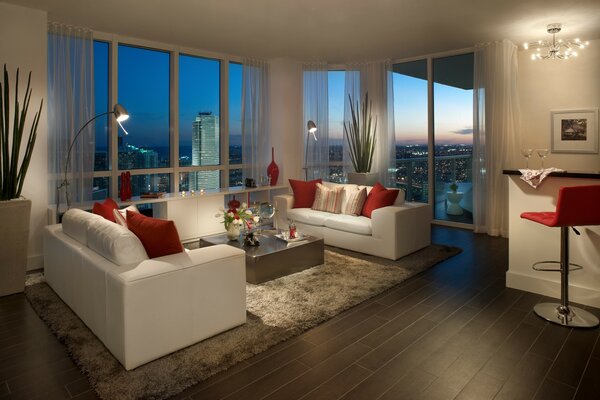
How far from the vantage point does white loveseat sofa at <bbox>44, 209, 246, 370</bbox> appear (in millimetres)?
2539

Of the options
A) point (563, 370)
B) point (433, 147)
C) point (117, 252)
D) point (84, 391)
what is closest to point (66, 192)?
point (117, 252)

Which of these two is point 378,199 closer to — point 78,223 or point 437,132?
point 437,132

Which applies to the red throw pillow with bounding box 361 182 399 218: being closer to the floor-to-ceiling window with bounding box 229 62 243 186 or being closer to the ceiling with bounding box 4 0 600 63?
the ceiling with bounding box 4 0 600 63

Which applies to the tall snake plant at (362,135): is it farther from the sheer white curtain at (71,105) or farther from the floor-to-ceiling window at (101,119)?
the sheer white curtain at (71,105)

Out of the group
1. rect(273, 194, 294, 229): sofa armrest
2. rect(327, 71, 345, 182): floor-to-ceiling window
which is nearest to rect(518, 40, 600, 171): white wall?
rect(327, 71, 345, 182): floor-to-ceiling window

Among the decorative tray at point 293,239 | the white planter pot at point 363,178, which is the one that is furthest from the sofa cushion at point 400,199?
the white planter pot at point 363,178

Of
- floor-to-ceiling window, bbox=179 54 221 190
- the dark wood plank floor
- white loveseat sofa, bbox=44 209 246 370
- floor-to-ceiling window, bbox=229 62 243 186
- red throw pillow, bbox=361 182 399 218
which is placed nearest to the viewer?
the dark wood plank floor

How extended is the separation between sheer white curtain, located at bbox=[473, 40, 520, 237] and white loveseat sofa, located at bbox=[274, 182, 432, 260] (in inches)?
60.2

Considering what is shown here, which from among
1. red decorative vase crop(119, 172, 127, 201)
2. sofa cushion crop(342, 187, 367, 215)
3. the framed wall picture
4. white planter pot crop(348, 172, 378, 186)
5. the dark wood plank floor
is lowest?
the dark wood plank floor

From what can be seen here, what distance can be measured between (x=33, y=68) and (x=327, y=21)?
11.4ft

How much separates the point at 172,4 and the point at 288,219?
3151 mm

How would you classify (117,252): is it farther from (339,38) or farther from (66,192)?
(339,38)

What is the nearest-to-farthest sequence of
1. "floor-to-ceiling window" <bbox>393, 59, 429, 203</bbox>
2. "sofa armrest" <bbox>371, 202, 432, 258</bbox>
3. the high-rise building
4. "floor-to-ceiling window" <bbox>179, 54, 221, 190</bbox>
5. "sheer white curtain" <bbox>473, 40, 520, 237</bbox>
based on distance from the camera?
"sofa armrest" <bbox>371, 202, 432, 258</bbox> → "sheer white curtain" <bbox>473, 40, 520, 237</bbox> → "floor-to-ceiling window" <bbox>179, 54, 221, 190</bbox> → the high-rise building → "floor-to-ceiling window" <bbox>393, 59, 429, 203</bbox>

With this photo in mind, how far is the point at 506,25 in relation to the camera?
17.3ft
